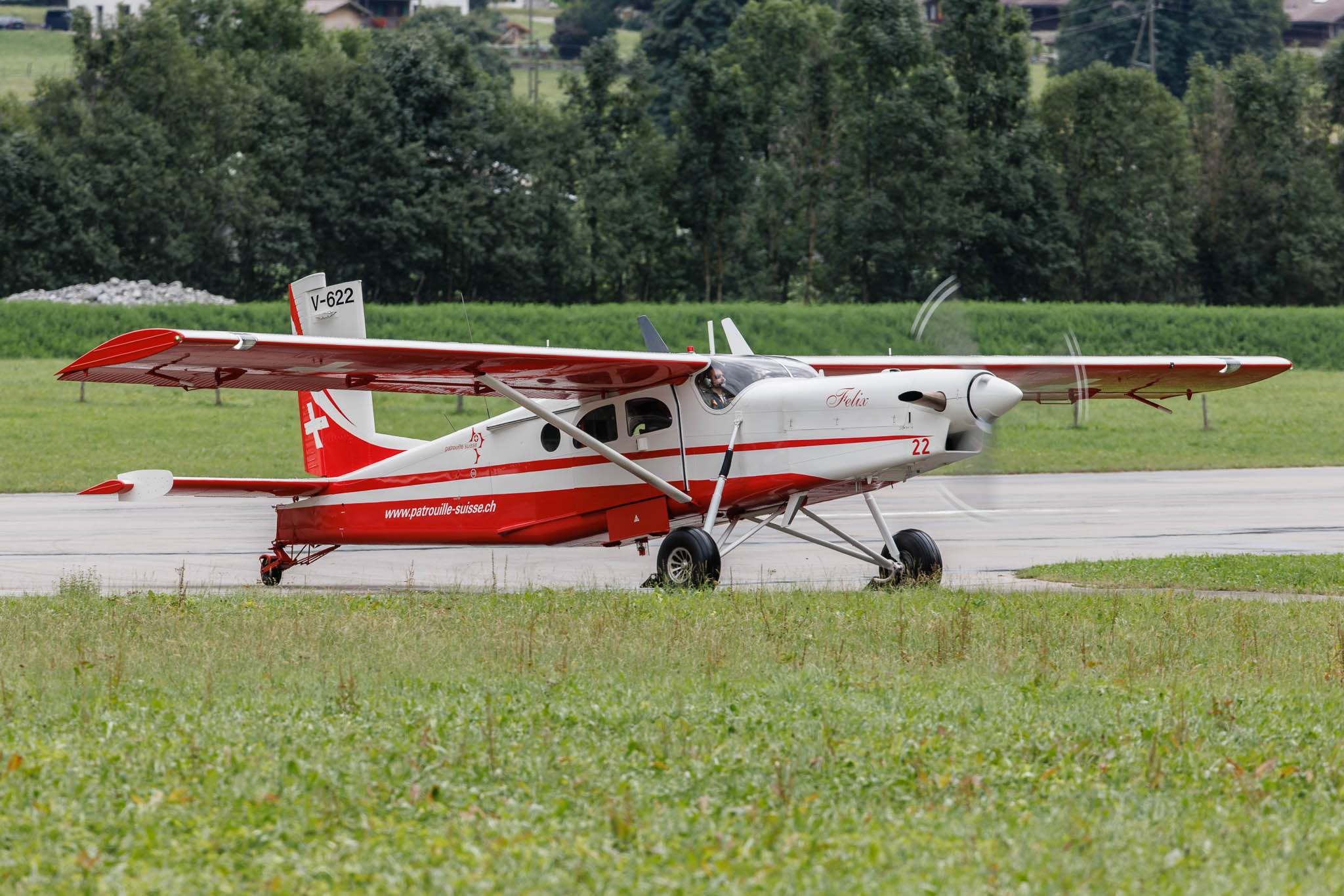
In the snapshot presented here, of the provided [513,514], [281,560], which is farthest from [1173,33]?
[281,560]

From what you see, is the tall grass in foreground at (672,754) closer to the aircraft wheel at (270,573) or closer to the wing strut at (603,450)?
the wing strut at (603,450)

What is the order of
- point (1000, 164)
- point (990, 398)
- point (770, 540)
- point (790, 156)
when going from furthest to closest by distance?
point (790, 156), point (1000, 164), point (770, 540), point (990, 398)

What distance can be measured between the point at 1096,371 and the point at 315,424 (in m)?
9.15

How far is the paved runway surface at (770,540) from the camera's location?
1641 cm

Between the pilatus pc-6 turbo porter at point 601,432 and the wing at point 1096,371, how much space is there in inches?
1.6

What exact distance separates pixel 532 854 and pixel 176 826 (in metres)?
1.53

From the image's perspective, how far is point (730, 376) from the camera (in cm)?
1490

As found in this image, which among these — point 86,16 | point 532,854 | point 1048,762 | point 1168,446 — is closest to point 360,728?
point 532,854

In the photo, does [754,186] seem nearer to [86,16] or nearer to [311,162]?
[311,162]

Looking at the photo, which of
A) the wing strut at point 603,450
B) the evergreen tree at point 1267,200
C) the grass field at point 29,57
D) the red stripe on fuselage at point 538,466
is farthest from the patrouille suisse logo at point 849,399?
the grass field at point 29,57

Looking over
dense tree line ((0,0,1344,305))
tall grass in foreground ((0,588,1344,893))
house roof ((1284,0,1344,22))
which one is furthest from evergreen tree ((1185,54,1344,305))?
house roof ((1284,0,1344,22))

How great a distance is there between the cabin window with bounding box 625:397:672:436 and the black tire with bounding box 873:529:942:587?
2562mm

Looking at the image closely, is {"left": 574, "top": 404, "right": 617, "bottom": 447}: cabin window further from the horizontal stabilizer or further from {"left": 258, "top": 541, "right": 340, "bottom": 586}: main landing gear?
{"left": 258, "top": 541, "right": 340, "bottom": 586}: main landing gear

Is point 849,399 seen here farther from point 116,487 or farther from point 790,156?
point 790,156
